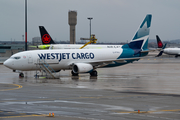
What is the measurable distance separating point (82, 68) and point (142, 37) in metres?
12.5

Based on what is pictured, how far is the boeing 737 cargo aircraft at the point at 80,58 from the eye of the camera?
3666 centimetres

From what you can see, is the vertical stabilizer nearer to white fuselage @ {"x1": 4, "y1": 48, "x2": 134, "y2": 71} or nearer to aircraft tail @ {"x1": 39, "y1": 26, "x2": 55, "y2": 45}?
white fuselage @ {"x1": 4, "y1": 48, "x2": 134, "y2": 71}

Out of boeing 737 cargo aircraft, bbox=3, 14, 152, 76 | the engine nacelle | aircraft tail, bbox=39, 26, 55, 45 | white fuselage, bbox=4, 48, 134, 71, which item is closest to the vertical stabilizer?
boeing 737 cargo aircraft, bbox=3, 14, 152, 76

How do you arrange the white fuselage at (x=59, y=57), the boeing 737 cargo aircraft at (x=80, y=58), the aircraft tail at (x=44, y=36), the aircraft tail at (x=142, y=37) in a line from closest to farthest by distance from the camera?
the white fuselage at (x=59, y=57)
the boeing 737 cargo aircraft at (x=80, y=58)
the aircraft tail at (x=142, y=37)
the aircraft tail at (x=44, y=36)

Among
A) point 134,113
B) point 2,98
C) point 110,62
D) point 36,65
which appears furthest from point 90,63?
point 134,113

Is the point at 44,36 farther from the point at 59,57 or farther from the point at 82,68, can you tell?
the point at 82,68

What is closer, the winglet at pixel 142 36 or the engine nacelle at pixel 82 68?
the engine nacelle at pixel 82 68

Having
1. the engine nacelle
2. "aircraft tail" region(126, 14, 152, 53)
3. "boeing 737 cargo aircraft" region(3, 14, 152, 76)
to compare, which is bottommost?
the engine nacelle

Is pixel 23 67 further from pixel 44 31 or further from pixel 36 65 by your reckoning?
pixel 44 31

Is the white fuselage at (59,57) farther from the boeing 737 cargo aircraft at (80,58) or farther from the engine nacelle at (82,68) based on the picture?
the engine nacelle at (82,68)

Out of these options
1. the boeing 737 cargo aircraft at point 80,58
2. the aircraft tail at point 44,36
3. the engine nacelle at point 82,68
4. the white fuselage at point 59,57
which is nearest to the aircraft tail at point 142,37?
the boeing 737 cargo aircraft at point 80,58

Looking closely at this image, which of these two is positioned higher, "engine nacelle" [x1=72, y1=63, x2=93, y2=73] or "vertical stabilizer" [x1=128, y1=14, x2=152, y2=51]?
"vertical stabilizer" [x1=128, y1=14, x2=152, y2=51]

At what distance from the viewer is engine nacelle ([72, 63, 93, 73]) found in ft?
122

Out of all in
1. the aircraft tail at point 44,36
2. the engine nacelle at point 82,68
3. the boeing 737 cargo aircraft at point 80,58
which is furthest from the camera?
the aircraft tail at point 44,36
